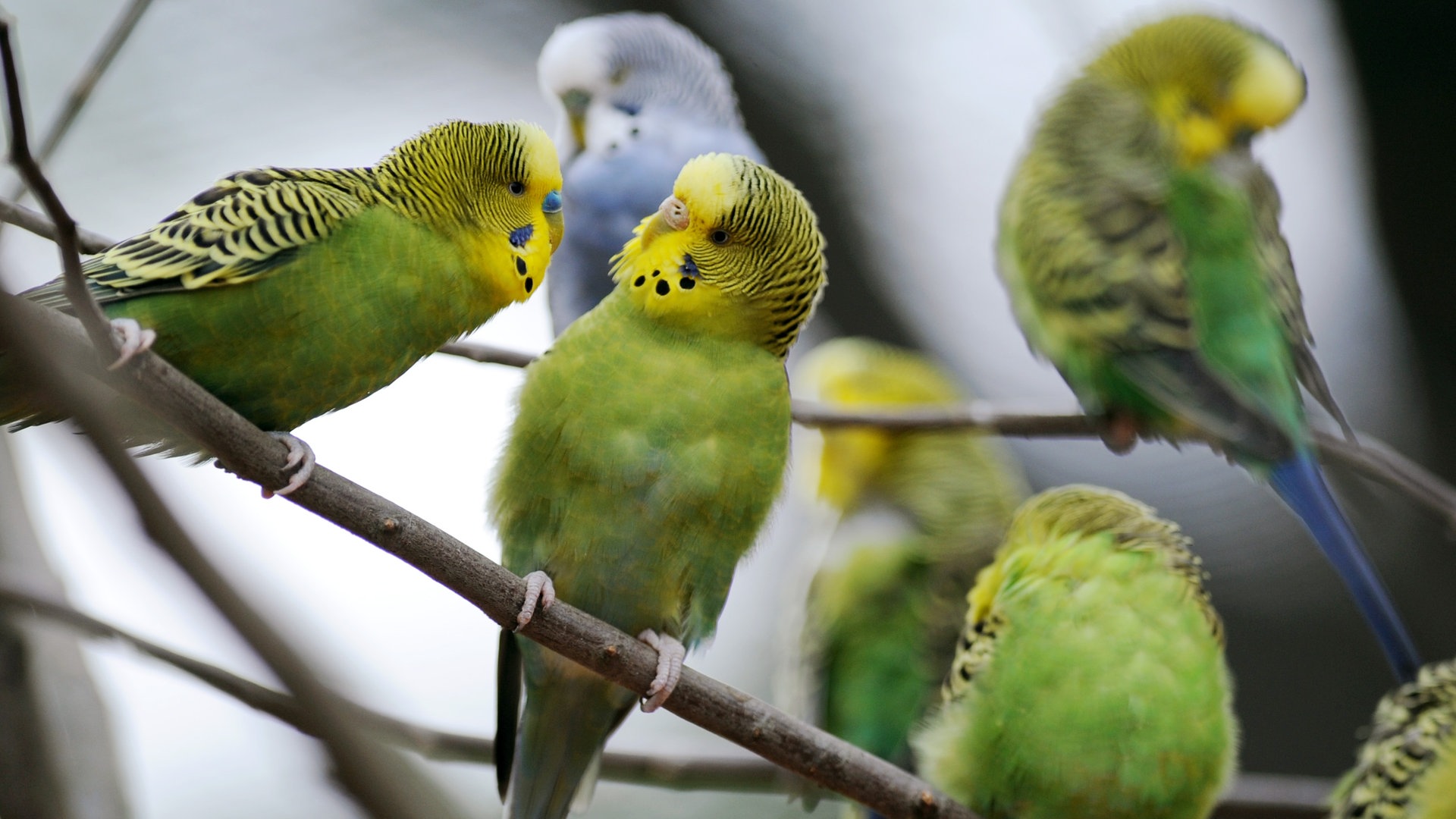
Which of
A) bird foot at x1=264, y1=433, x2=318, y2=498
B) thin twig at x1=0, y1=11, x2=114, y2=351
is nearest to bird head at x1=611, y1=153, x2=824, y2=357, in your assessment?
bird foot at x1=264, y1=433, x2=318, y2=498

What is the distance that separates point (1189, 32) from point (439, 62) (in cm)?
284

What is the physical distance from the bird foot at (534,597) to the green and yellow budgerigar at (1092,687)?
4.89 feet

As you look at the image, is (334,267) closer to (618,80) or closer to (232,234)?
(232,234)

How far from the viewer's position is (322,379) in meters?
2.21

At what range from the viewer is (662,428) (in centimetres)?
274

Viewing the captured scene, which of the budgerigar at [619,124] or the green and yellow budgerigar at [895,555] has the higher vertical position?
the budgerigar at [619,124]

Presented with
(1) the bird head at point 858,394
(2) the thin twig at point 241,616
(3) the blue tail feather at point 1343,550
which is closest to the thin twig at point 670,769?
(3) the blue tail feather at point 1343,550

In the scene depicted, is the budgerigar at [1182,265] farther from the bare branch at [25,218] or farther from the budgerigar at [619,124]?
the bare branch at [25,218]

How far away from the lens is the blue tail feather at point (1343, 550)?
3521mm

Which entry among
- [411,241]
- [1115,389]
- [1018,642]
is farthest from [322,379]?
[1115,389]

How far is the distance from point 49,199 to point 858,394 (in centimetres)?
438

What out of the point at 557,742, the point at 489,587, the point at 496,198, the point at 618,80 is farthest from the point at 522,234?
the point at 618,80

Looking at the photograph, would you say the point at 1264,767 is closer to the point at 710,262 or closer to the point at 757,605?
the point at 757,605

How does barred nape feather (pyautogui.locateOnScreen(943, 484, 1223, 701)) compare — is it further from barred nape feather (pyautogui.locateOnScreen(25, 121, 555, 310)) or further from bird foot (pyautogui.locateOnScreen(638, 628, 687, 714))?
barred nape feather (pyautogui.locateOnScreen(25, 121, 555, 310))
